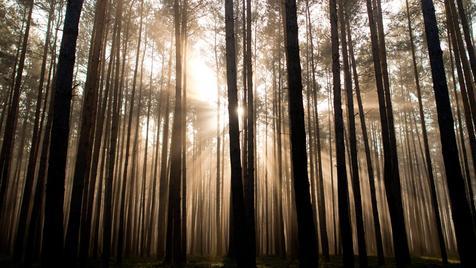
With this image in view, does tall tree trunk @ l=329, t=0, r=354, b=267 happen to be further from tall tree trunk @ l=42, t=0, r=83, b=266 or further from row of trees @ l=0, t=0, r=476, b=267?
tall tree trunk @ l=42, t=0, r=83, b=266

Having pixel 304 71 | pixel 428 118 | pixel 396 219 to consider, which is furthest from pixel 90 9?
pixel 428 118

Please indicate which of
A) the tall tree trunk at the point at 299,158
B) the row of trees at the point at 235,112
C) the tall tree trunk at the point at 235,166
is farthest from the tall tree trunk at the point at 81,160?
the tall tree trunk at the point at 299,158

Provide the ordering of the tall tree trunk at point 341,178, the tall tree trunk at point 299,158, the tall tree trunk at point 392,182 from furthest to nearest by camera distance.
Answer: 1. the tall tree trunk at point 392,182
2. the tall tree trunk at point 341,178
3. the tall tree trunk at point 299,158

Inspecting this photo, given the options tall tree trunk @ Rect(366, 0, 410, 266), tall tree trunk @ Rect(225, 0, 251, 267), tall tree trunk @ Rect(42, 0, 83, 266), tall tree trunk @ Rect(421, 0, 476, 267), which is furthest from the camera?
tall tree trunk @ Rect(366, 0, 410, 266)

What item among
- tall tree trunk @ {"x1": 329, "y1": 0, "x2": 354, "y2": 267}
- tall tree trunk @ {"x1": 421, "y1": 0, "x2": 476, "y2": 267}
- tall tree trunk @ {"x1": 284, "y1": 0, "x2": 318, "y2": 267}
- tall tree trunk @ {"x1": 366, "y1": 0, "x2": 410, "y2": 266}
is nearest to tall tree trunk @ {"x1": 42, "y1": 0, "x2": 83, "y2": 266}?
tall tree trunk @ {"x1": 284, "y1": 0, "x2": 318, "y2": 267}

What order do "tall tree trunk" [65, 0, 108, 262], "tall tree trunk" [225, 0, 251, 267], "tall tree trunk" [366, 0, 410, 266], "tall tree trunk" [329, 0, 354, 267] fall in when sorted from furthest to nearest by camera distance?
"tall tree trunk" [366, 0, 410, 266] < "tall tree trunk" [329, 0, 354, 267] < "tall tree trunk" [65, 0, 108, 262] < "tall tree trunk" [225, 0, 251, 267]

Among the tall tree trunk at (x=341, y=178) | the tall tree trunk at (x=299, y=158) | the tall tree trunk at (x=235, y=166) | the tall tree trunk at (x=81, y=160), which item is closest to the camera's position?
the tall tree trunk at (x=299, y=158)

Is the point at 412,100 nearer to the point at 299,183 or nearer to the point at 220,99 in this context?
the point at 220,99

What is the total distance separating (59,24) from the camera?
38.7 feet

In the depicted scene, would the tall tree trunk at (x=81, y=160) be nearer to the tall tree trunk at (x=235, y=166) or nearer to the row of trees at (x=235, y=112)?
the row of trees at (x=235, y=112)

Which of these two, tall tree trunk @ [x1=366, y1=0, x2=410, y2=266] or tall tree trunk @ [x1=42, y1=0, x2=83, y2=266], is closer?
tall tree trunk @ [x1=42, y1=0, x2=83, y2=266]

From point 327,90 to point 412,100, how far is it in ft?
21.4

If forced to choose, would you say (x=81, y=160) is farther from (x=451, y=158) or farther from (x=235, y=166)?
(x=451, y=158)

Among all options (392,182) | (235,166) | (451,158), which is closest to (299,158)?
(235,166)
